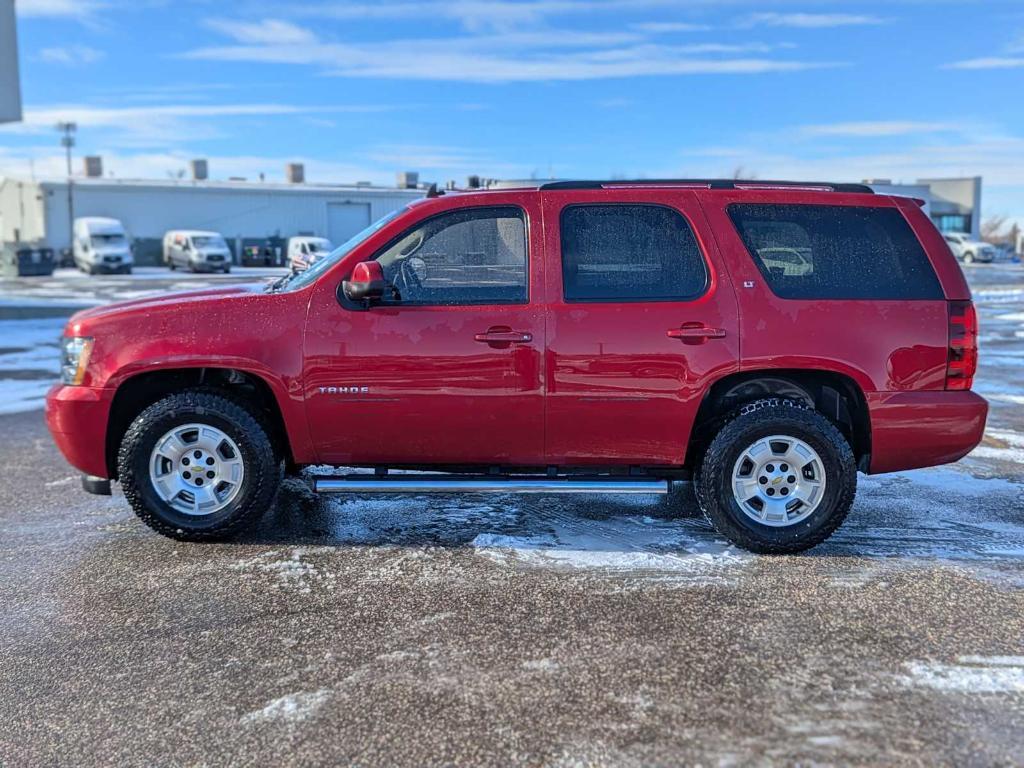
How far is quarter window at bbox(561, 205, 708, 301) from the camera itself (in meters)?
4.72

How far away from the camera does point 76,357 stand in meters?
4.84

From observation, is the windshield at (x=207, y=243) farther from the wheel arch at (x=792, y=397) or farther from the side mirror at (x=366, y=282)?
the wheel arch at (x=792, y=397)

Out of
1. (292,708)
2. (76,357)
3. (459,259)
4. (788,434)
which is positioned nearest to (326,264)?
(459,259)

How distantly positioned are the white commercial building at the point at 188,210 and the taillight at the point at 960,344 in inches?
1731

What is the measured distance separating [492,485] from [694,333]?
131 centimetres

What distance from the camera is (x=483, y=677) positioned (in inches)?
134

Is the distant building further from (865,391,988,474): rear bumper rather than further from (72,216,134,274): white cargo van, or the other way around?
(865,391,988,474): rear bumper

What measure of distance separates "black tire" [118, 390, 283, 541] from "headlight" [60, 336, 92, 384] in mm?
388

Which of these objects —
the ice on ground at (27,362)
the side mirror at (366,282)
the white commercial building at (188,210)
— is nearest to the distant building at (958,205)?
the white commercial building at (188,210)

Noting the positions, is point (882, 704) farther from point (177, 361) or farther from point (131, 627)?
point (177, 361)

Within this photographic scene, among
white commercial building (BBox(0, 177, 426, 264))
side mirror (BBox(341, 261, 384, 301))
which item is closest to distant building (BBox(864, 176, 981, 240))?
white commercial building (BBox(0, 177, 426, 264))

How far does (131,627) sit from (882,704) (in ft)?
9.91

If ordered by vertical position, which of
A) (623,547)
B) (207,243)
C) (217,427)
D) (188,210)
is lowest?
(623,547)

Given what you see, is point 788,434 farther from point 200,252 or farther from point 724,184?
point 200,252
